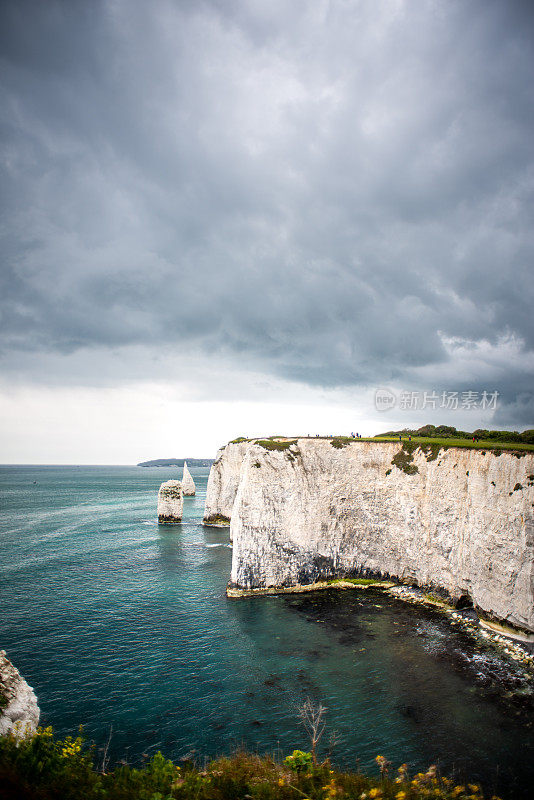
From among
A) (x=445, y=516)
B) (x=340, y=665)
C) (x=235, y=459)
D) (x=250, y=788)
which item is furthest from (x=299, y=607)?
(x=235, y=459)

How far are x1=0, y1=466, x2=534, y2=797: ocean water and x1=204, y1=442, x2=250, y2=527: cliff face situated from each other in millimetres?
25555

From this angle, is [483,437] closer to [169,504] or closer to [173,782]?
[173,782]

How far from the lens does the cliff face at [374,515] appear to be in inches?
1206

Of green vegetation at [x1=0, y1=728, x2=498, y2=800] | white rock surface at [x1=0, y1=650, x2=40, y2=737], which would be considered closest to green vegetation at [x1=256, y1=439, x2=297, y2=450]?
white rock surface at [x1=0, y1=650, x2=40, y2=737]

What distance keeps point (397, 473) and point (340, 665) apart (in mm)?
20560

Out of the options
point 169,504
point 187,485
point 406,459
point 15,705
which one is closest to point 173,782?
point 15,705

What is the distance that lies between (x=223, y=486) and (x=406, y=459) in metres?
39.8

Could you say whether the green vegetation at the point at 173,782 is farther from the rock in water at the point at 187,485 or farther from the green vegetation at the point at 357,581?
the rock in water at the point at 187,485

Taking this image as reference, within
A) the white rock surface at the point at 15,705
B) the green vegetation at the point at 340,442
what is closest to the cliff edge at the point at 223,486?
the green vegetation at the point at 340,442

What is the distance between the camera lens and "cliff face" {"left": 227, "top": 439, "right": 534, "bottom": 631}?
30625 mm

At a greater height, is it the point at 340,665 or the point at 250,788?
the point at 250,788

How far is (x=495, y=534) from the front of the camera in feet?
95.8

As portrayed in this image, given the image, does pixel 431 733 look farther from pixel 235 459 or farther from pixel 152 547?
pixel 235 459

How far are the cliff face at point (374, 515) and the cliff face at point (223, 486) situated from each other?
2663 cm
